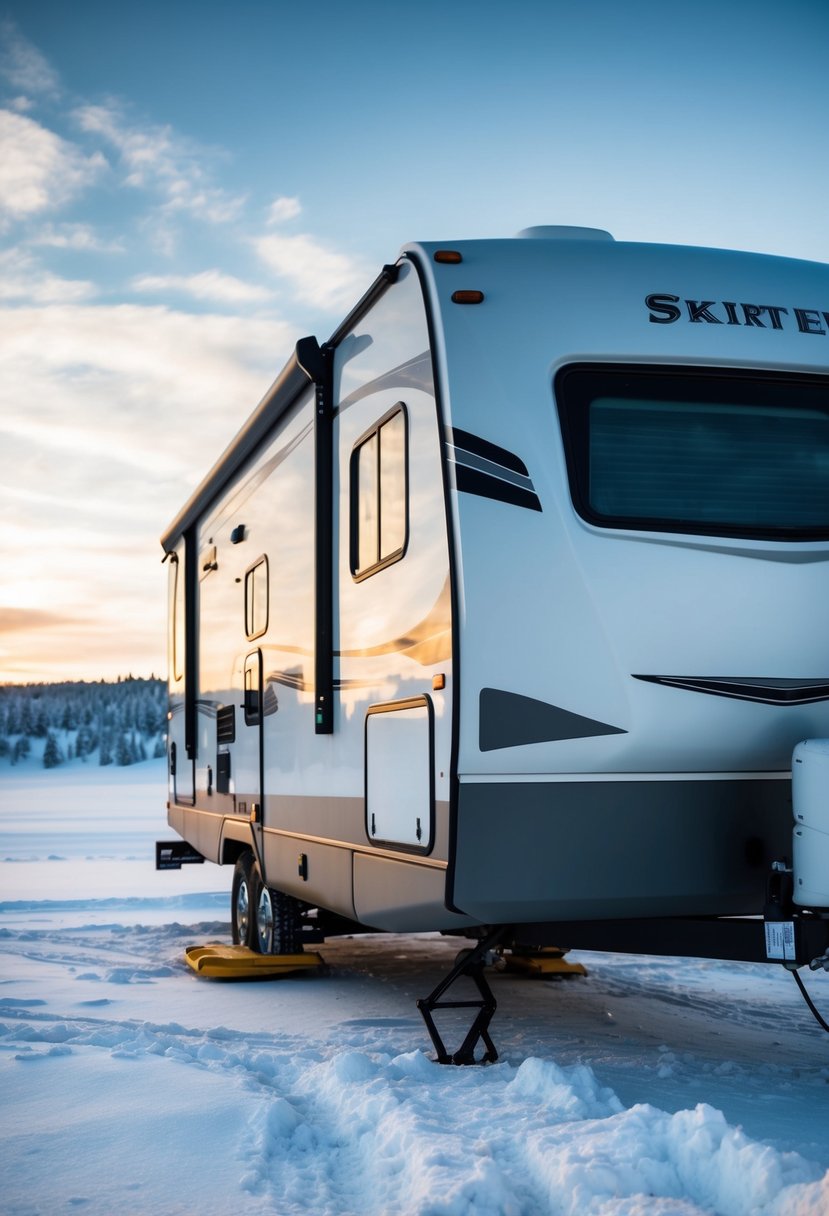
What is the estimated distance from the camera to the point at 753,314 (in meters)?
5.41

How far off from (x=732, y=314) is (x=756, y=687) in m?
1.56

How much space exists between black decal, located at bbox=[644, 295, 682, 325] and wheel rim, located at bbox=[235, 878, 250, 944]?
5.12m

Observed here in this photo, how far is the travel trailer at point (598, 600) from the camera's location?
485 cm

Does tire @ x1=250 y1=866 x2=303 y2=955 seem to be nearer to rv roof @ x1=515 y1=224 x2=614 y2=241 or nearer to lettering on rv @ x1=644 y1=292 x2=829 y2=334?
rv roof @ x1=515 y1=224 x2=614 y2=241

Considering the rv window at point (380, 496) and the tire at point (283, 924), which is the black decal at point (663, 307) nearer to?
the rv window at point (380, 496)

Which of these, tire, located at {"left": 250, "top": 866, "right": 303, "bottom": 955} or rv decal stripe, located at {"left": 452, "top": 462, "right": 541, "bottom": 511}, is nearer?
rv decal stripe, located at {"left": 452, "top": 462, "right": 541, "bottom": 511}

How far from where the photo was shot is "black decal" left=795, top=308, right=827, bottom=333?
5441 mm

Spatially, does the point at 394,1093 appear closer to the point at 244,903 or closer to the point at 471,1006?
the point at 471,1006

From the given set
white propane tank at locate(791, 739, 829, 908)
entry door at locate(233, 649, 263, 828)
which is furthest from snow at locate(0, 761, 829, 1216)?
entry door at locate(233, 649, 263, 828)

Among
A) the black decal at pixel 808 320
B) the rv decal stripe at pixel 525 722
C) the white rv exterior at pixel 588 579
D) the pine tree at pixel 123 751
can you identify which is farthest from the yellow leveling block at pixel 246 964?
the pine tree at pixel 123 751

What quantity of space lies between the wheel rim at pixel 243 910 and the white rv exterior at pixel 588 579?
2982 mm

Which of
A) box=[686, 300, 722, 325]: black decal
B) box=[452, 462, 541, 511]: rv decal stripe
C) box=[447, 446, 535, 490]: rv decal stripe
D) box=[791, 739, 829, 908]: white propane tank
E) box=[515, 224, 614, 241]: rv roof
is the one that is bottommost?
box=[791, 739, 829, 908]: white propane tank

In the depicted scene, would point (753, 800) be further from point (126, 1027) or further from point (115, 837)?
point (115, 837)

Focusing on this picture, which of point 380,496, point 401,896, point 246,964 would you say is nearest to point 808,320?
point 380,496
